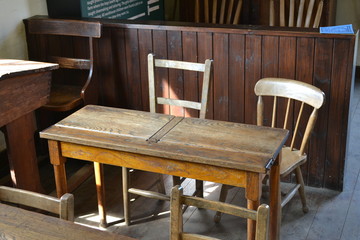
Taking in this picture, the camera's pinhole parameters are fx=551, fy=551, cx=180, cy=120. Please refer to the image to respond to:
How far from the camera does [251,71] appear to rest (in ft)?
12.3

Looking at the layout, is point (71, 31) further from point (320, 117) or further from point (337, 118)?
point (337, 118)

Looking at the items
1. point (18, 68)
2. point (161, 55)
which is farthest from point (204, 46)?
point (18, 68)

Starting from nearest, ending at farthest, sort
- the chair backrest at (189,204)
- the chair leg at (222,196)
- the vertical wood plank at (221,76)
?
the chair backrest at (189,204)
the chair leg at (222,196)
the vertical wood plank at (221,76)

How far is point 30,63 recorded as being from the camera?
10.9ft

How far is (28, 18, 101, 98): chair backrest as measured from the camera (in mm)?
3936

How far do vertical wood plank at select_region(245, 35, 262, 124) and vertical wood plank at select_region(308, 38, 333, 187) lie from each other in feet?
1.25

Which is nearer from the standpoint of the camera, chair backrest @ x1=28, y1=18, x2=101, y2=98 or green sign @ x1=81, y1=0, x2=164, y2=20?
chair backrest @ x1=28, y1=18, x2=101, y2=98

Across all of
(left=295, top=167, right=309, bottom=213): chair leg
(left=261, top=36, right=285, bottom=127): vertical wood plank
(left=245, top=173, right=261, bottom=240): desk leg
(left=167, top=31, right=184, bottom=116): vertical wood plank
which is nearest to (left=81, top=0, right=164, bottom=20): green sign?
(left=167, top=31, right=184, bottom=116): vertical wood plank

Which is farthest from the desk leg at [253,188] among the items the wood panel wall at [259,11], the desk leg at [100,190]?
the wood panel wall at [259,11]

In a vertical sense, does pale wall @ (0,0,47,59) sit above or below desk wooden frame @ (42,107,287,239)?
above

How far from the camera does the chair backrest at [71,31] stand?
394cm

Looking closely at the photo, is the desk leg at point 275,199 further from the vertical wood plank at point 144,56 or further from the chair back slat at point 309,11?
the chair back slat at point 309,11

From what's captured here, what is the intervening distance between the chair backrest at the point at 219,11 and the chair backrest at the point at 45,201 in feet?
13.4

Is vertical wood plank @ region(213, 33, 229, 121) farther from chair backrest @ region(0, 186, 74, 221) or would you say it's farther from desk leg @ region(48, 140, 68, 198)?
chair backrest @ region(0, 186, 74, 221)
